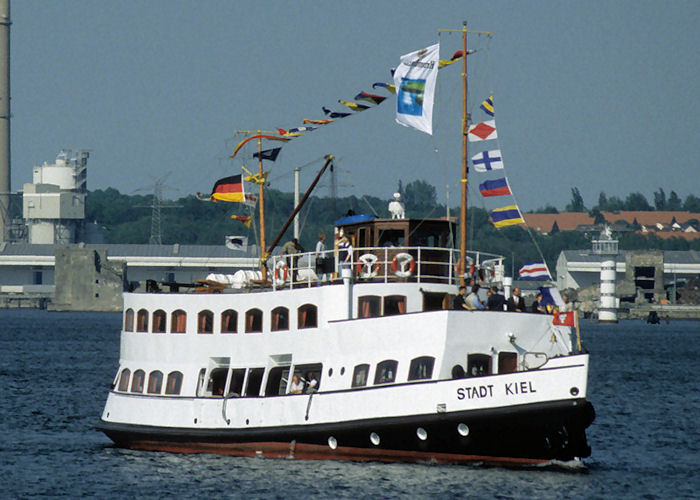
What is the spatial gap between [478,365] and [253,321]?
23.9ft

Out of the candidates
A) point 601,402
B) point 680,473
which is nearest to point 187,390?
point 680,473

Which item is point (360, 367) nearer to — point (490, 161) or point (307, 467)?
point (307, 467)

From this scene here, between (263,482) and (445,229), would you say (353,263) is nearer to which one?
(445,229)

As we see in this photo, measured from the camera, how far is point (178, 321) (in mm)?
41688

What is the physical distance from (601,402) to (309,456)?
27.8 meters

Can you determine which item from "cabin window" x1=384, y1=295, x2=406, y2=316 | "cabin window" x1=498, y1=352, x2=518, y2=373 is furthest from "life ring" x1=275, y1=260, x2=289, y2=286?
"cabin window" x1=498, y1=352, x2=518, y2=373

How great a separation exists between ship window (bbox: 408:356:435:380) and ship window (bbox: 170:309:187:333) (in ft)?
28.2

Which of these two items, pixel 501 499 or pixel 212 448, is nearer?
pixel 501 499

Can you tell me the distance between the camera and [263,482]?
3584 cm

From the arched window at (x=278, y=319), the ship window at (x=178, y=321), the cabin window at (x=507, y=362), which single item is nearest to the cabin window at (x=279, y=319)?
the arched window at (x=278, y=319)

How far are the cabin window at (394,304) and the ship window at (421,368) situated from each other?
6.78 feet

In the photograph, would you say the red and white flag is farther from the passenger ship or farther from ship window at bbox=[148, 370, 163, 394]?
ship window at bbox=[148, 370, 163, 394]

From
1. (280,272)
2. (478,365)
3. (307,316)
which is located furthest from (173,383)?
(478,365)

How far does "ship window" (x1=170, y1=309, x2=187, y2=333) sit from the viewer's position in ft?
136
